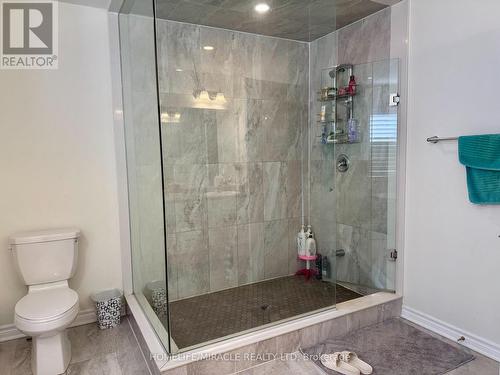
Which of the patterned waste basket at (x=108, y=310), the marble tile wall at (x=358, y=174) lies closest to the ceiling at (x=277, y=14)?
the marble tile wall at (x=358, y=174)

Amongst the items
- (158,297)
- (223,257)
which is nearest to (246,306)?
(223,257)

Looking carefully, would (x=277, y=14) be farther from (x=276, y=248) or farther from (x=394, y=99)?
(x=276, y=248)

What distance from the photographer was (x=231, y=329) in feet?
7.07

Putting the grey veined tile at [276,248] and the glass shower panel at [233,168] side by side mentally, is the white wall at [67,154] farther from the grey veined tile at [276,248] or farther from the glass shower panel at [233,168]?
the grey veined tile at [276,248]

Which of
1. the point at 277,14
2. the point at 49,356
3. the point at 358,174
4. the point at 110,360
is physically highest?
the point at 277,14

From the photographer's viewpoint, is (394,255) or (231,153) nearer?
(394,255)

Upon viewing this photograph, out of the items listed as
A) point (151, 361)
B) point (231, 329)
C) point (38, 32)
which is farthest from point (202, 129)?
point (151, 361)

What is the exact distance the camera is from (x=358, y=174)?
9.45 feet

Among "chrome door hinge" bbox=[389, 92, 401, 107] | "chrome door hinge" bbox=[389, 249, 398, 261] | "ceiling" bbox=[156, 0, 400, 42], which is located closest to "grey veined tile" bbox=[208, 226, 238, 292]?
"chrome door hinge" bbox=[389, 249, 398, 261]

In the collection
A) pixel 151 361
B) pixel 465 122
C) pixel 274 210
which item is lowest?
pixel 151 361

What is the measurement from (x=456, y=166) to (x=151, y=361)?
2.25m

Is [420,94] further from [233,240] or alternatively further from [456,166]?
[233,240]

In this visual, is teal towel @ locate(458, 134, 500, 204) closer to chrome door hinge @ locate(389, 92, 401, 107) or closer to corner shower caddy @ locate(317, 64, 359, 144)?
chrome door hinge @ locate(389, 92, 401, 107)

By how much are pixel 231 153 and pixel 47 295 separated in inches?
69.4
